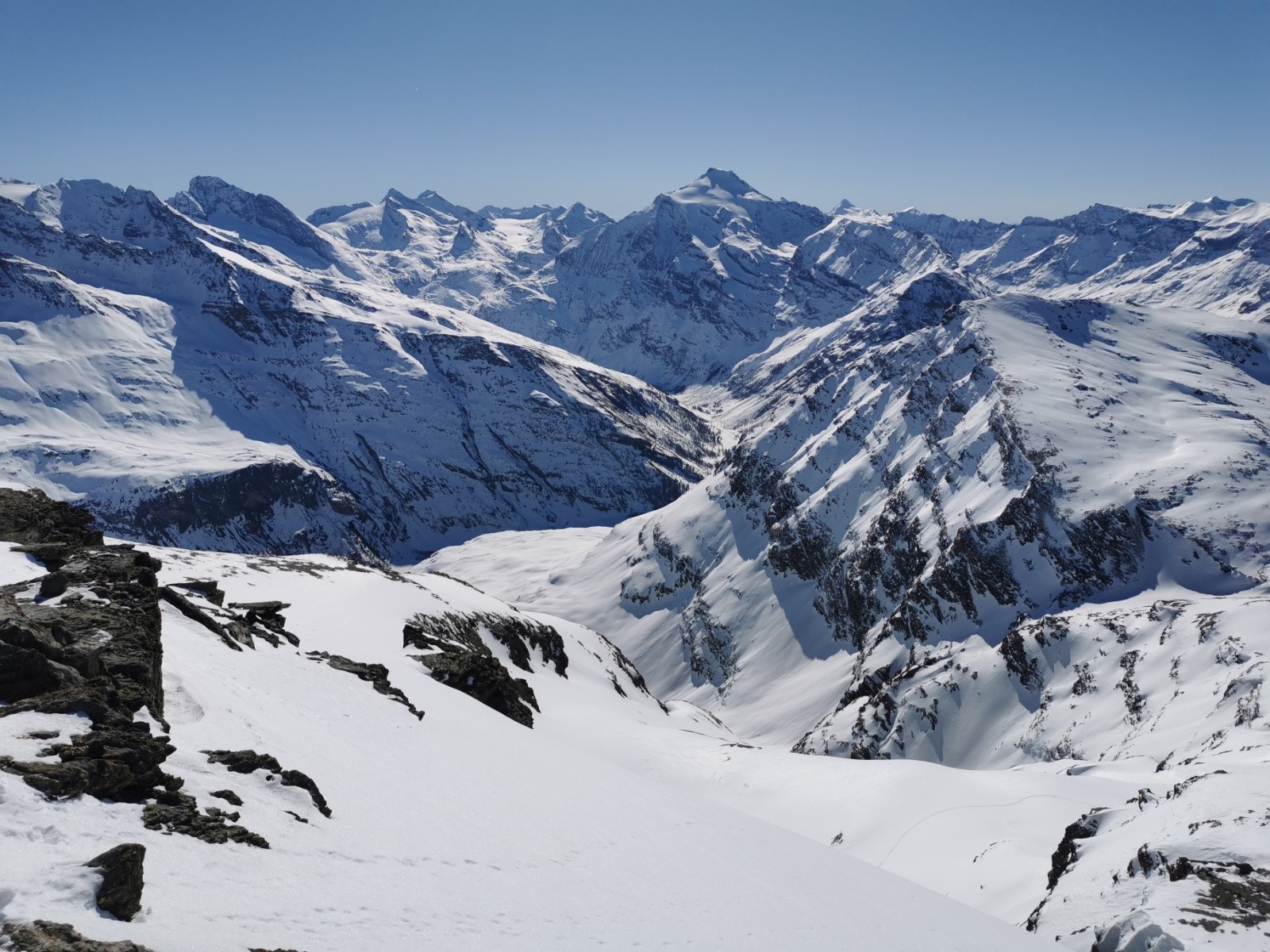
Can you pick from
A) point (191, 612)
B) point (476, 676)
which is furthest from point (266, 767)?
point (476, 676)

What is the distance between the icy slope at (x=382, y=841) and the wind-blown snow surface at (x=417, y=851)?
0.19ft

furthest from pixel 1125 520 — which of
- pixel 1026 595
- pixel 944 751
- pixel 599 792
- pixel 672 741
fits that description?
→ pixel 599 792

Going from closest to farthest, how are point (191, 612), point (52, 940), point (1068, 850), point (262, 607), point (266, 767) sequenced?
point (52, 940) → point (266, 767) → point (191, 612) → point (1068, 850) → point (262, 607)

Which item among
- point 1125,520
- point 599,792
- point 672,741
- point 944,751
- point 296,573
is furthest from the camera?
point 1125,520

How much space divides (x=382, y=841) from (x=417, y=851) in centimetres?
75

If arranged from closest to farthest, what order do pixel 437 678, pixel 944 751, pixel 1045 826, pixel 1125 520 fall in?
pixel 437 678 → pixel 1045 826 → pixel 944 751 → pixel 1125 520

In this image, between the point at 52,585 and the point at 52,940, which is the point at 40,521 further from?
the point at 52,940

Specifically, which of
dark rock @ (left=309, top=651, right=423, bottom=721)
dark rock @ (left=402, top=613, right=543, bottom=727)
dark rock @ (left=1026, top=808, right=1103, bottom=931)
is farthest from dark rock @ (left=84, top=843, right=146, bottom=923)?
dark rock @ (left=1026, top=808, right=1103, bottom=931)

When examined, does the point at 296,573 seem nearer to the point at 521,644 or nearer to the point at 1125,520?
the point at 521,644

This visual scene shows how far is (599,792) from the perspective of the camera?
86.9 feet

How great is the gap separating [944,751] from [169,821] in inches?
5223

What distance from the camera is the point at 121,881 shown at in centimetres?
1059

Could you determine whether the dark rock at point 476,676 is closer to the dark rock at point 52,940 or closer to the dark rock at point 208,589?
the dark rock at point 208,589

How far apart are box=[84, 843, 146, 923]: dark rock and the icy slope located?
165 millimetres
